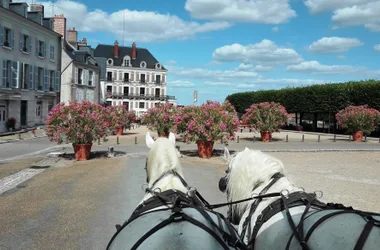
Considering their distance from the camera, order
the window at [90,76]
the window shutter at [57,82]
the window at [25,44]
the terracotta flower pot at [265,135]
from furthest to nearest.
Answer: the window at [90,76], the window shutter at [57,82], the window at [25,44], the terracotta flower pot at [265,135]

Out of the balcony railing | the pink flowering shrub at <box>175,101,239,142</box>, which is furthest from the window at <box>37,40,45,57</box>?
the balcony railing

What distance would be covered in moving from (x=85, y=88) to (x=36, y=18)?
11.3 m

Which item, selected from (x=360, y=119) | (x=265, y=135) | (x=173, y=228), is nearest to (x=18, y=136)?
(x=265, y=135)

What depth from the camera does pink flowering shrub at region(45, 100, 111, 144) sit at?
1377 cm

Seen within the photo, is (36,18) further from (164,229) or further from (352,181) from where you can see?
(164,229)

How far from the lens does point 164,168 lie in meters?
3.15

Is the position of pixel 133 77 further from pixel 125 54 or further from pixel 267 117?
pixel 267 117

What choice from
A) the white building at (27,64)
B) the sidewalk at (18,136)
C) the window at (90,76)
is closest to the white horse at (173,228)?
the sidewalk at (18,136)

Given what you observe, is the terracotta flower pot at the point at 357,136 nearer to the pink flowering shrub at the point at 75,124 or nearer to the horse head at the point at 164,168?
the pink flowering shrub at the point at 75,124

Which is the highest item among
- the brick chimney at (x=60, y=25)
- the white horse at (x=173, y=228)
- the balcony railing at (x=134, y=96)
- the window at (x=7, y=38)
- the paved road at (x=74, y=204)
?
the brick chimney at (x=60, y=25)

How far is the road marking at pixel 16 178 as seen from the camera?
28.6 feet

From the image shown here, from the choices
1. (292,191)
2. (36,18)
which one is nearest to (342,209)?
(292,191)

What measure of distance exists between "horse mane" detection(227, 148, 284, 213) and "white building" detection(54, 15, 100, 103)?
36597mm

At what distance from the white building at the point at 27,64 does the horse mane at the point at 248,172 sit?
1008 inches
